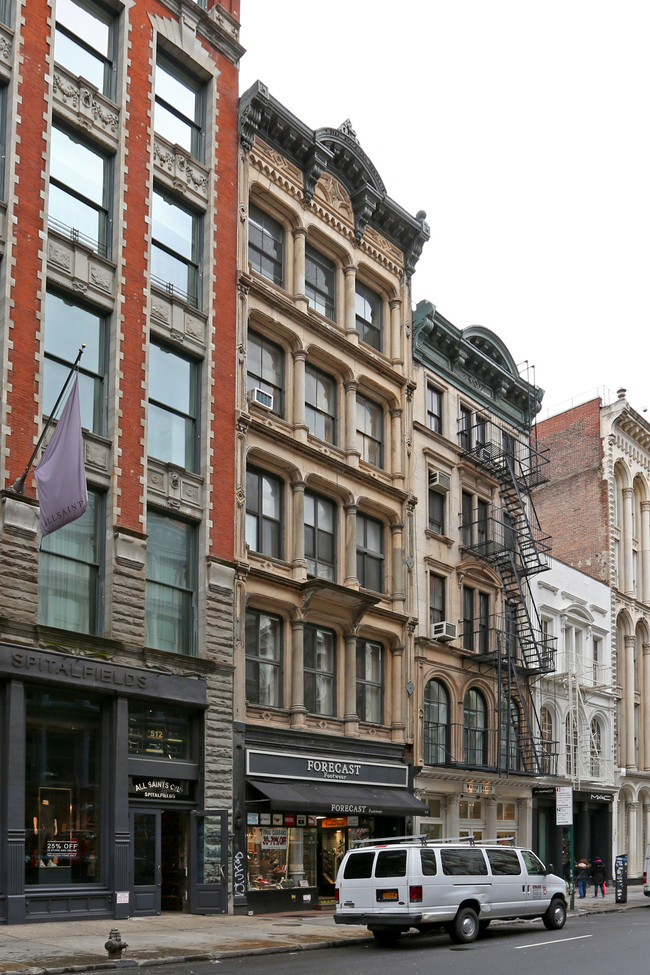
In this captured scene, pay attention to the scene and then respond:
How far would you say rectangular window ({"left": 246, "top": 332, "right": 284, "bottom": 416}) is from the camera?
30016 millimetres

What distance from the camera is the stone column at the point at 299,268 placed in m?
31.5

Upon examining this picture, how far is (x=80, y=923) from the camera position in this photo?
70.8 feet

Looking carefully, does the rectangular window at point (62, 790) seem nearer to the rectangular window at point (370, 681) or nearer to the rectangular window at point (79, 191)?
the rectangular window at point (79, 191)

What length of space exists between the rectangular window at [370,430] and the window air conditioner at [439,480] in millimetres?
2771

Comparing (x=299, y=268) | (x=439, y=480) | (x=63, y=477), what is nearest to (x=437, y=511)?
(x=439, y=480)

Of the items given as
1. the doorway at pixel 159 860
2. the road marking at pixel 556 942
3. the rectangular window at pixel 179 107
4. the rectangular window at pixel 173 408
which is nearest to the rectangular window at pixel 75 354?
the rectangular window at pixel 173 408

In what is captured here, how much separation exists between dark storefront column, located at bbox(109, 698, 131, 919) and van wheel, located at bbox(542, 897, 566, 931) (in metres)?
8.55

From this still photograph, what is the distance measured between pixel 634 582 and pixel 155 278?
3212cm

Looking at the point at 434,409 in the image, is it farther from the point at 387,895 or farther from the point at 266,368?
the point at 387,895

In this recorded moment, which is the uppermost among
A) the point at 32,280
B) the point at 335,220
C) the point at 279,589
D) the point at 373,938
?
the point at 335,220

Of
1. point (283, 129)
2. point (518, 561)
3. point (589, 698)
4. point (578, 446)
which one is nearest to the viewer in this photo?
point (283, 129)

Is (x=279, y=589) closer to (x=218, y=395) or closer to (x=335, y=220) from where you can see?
(x=218, y=395)

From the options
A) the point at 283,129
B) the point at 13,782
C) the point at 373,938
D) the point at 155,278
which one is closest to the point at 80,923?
the point at 13,782

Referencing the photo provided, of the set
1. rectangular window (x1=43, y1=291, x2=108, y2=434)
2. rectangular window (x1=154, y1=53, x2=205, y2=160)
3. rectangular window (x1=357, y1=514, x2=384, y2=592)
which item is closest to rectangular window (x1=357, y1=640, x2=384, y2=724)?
rectangular window (x1=357, y1=514, x2=384, y2=592)
